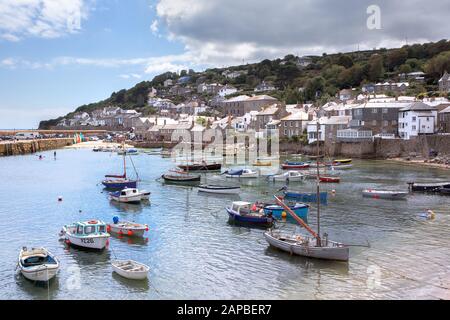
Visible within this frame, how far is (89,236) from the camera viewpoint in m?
26.8

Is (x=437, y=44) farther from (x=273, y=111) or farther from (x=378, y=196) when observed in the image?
(x=378, y=196)

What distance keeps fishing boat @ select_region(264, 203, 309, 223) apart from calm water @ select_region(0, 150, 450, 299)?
94 cm

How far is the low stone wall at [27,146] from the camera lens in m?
112

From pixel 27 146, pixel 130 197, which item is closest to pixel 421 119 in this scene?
pixel 130 197

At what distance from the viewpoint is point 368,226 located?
32.2 meters

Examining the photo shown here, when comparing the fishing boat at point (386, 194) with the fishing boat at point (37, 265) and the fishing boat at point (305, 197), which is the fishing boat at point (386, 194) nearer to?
the fishing boat at point (305, 197)

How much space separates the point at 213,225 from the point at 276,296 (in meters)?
13.8

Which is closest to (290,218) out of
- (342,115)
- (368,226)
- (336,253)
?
(368,226)

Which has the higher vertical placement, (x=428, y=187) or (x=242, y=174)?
(x=242, y=174)

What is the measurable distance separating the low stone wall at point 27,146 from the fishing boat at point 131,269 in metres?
101

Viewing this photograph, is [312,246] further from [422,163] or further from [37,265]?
[422,163]

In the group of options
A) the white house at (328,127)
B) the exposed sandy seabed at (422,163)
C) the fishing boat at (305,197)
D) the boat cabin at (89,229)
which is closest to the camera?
the boat cabin at (89,229)

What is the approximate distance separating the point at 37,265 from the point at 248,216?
15.2 metres

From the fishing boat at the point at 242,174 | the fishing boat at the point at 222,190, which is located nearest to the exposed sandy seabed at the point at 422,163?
the fishing boat at the point at 242,174
